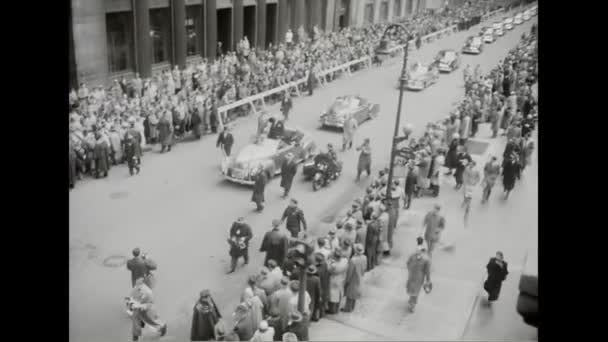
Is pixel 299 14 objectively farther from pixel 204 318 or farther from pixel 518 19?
pixel 204 318

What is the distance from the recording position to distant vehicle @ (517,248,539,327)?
29.0ft

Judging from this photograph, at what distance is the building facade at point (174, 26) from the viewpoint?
52.7 feet

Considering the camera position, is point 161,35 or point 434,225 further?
point 161,35

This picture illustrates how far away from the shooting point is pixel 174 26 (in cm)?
1770

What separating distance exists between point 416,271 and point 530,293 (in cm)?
170

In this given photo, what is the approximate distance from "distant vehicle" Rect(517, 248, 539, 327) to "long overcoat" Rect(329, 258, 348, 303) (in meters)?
2.68

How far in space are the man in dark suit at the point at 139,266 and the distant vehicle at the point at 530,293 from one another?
565cm

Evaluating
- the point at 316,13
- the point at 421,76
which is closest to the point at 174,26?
the point at 316,13

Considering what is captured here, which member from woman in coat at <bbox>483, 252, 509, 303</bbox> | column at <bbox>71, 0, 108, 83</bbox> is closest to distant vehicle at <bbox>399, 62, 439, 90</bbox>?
column at <bbox>71, 0, 108, 83</bbox>

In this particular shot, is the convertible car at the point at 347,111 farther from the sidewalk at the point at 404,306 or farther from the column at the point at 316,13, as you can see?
the sidewalk at the point at 404,306

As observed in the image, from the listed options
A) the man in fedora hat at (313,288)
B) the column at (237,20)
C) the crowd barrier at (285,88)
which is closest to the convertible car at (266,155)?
the crowd barrier at (285,88)
